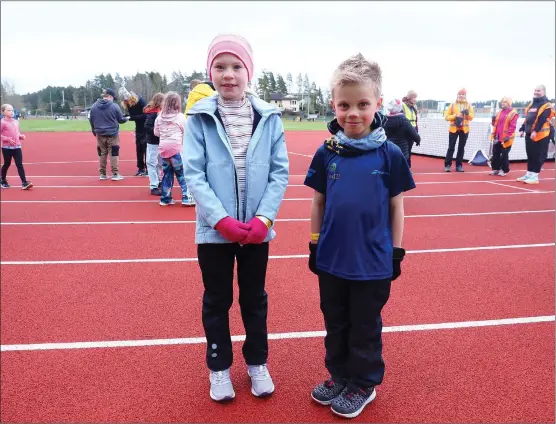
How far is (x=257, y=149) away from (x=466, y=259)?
343 cm

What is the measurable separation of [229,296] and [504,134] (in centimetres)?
1007

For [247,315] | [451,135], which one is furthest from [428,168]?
[247,315]

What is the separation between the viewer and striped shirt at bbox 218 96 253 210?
2.29 m

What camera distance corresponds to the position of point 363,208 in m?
2.17

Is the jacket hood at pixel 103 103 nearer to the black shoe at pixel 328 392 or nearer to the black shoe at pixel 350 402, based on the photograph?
the black shoe at pixel 328 392

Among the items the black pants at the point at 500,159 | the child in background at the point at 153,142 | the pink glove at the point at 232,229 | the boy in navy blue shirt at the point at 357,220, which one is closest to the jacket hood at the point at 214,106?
the boy in navy blue shirt at the point at 357,220

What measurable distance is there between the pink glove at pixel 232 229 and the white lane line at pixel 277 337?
1.23 metres

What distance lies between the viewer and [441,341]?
3.12 metres

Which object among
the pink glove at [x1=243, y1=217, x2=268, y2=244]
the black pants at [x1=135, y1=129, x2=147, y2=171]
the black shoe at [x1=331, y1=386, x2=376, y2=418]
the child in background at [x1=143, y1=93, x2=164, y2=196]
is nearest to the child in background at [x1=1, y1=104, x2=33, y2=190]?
the black pants at [x1=135, y1=129, x2=147, y2=171]

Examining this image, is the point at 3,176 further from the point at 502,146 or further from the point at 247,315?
the point at 502,146

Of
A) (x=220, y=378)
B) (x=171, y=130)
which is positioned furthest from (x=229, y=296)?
(x=171, y=130)

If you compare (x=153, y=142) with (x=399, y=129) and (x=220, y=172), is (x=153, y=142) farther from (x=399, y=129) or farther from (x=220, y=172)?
(x=220, y=172)

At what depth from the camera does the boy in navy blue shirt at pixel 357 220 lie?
7.07 feet

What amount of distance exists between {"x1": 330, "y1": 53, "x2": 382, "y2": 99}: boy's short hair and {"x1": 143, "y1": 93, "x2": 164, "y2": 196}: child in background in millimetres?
6207
